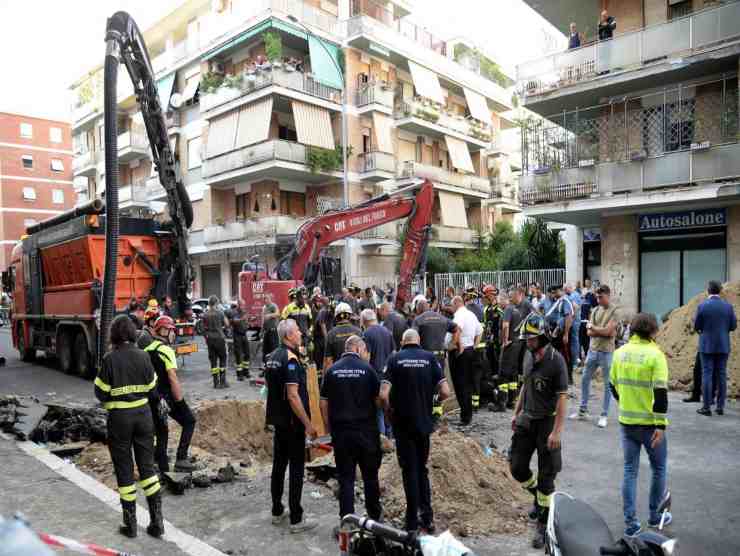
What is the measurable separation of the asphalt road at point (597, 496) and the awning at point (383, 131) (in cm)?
2253

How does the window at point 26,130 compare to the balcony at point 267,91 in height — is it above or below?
above

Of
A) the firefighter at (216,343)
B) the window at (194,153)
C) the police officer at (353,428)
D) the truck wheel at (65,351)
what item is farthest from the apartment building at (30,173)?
the police officer at (353,428)

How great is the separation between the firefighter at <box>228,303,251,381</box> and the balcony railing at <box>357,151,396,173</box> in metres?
17.0

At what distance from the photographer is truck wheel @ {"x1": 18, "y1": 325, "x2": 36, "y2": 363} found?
50.3 ft

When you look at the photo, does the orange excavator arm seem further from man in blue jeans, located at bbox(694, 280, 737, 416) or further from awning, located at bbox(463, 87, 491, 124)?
awning, located at bbox(463, 87, 491, 124)

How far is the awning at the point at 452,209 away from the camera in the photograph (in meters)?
32.2

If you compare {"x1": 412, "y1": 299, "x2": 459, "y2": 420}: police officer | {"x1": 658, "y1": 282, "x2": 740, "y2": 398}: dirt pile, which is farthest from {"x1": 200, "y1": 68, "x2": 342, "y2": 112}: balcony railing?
{"x1": 412, "y1": 299, "x2": 459, "y2": 420}: police officer

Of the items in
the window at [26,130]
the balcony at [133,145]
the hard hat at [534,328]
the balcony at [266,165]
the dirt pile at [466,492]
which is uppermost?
the window at [26,130]

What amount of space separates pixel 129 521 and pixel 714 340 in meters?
7.84

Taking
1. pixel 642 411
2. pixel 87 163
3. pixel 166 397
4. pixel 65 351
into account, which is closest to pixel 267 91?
pixel 65 351

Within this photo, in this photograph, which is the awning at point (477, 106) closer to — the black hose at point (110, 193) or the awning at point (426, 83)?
the awning at point (426, 83)

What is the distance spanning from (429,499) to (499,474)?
1057 millimetres

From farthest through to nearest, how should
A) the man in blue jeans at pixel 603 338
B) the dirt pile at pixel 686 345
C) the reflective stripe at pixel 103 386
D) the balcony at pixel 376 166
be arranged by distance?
the balcony at pixel 376 166 < the dirt pile at pixel 686 345 < the man in blue jeans at pixel 603 338 < the reflective stripe at pixel 103 386

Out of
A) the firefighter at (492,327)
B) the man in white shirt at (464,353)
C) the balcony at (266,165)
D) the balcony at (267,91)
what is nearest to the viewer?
the man in white shirt at (464,353)
